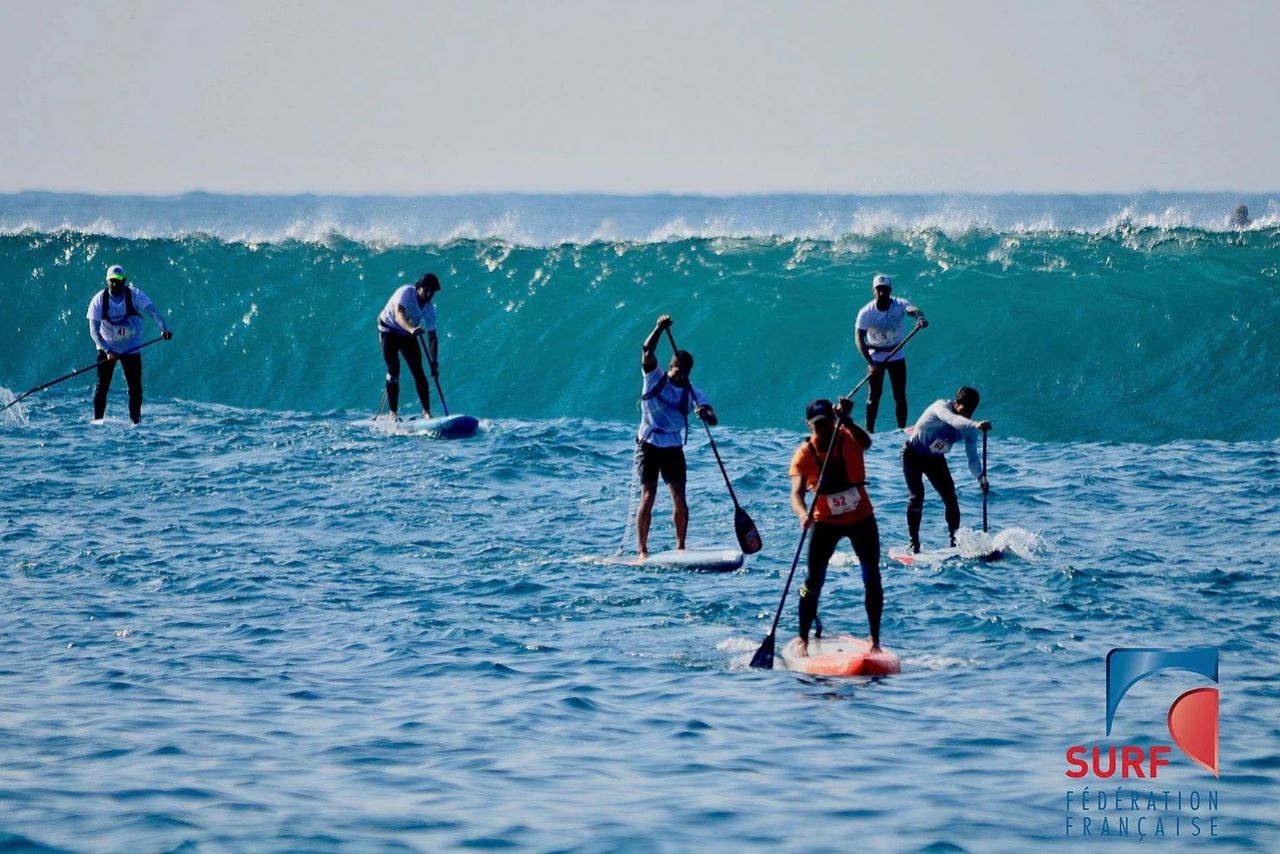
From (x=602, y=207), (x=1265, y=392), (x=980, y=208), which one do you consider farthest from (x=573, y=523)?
(x=980, y=208)

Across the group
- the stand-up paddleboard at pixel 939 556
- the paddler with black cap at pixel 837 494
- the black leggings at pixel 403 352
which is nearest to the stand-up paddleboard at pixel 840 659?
the paddler with black cap at pixel 837 494

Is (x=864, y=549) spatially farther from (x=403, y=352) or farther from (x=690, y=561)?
(x=403, y=352)

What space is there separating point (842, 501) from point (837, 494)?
53mm

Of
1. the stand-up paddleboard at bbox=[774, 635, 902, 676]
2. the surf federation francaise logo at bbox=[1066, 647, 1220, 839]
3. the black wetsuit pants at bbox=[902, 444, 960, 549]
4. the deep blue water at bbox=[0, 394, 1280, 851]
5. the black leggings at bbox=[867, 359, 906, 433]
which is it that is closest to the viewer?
the surf federation francaise logo at bbox=[1066, 647, 1220, 839]

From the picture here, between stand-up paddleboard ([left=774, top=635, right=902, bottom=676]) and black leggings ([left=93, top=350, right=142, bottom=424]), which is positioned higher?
black leggings ([left=93, top=350, right=142, bottom=424])

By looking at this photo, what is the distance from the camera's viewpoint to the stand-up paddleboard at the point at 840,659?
905cm

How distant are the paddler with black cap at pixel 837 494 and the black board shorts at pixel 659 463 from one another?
287 cm

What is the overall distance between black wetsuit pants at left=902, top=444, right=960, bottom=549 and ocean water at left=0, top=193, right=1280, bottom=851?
606 mm

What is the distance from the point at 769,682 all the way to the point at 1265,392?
1495 centimetres

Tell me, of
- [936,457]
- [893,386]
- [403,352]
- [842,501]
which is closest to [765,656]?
[842,501]

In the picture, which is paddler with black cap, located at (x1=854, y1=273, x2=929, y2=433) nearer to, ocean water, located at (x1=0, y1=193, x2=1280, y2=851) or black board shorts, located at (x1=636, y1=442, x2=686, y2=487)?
ocean water, located at (x1=0, y1=193, x2=1280, y2=851)

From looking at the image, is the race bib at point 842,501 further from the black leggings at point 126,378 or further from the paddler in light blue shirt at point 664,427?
the black leggings at point 126,378

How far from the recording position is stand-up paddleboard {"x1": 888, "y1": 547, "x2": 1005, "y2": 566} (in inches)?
477

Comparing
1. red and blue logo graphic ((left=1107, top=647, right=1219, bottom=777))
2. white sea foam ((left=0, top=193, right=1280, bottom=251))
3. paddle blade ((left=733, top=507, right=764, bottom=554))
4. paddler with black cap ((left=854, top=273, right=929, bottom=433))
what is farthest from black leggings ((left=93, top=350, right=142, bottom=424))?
white sea foam ((left=0, top=193, right=1280, bottom=251))
